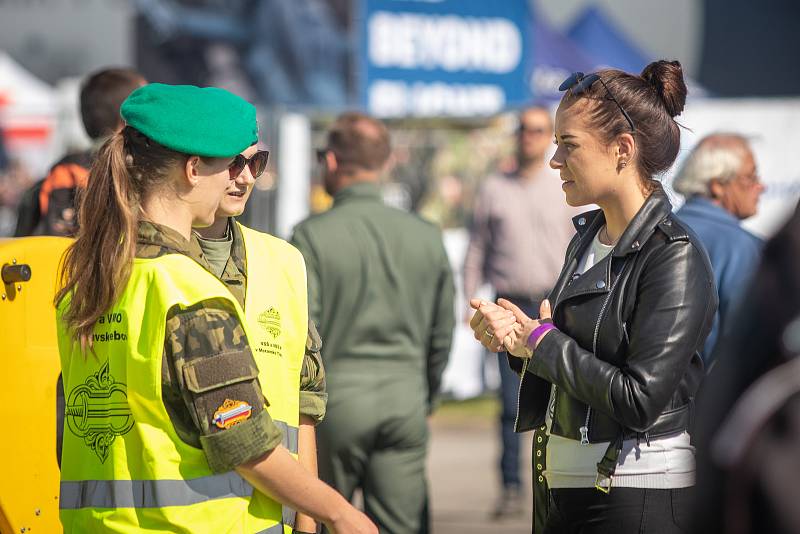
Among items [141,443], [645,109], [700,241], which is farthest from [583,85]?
[141,443]

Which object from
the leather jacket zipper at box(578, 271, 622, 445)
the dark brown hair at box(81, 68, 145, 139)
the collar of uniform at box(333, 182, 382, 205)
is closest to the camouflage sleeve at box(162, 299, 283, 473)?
the leather jacket zipper at box(578, 271, 622, 445)

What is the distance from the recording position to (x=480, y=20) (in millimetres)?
13453

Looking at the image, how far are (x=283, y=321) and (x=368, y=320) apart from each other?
2.19 meters

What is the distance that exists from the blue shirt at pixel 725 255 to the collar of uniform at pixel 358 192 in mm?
1274

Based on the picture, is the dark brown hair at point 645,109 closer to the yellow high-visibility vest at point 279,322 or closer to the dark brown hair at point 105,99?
the yellow high-visibility vest at point 279,322

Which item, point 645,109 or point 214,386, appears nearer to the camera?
point 214,386

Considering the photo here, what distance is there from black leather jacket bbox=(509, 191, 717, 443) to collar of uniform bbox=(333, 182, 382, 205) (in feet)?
6.75

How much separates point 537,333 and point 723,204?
2.17 metres

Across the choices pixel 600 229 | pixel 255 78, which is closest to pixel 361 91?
pixel 255 78

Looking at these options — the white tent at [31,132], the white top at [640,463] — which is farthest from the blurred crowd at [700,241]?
the white tent at [31,132]

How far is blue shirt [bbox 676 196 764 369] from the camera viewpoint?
179 inches

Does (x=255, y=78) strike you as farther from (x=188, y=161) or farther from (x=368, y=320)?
(x=188, y=161)

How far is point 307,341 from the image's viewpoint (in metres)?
3.00

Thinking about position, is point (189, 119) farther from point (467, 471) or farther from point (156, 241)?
point (467, 471)
